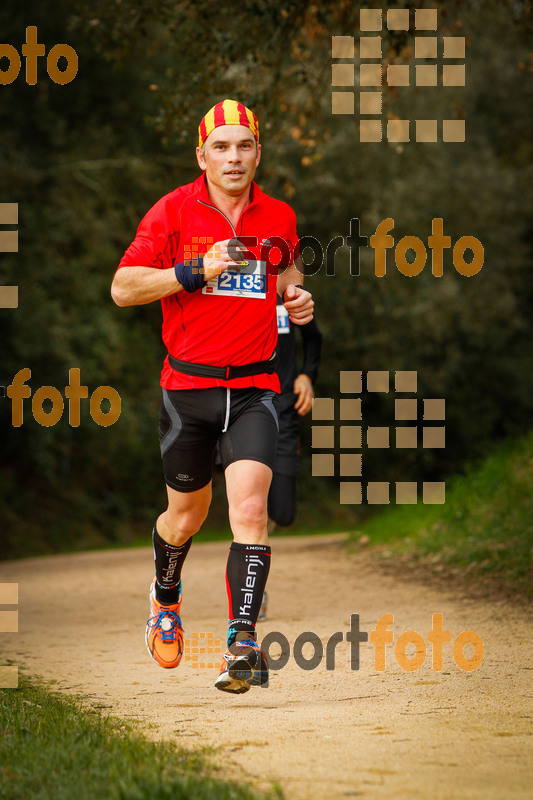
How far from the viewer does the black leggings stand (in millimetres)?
7457

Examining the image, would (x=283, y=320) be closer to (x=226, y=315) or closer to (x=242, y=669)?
(x=226, y=315)

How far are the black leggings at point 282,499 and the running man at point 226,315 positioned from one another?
2456 mm

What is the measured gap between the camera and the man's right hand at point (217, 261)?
4465 millimetres

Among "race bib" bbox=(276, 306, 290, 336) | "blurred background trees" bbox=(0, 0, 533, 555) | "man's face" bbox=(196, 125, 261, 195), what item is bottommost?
"race bib" bbox=(276, 306, 290, 336)

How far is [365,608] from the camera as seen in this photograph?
788 cm

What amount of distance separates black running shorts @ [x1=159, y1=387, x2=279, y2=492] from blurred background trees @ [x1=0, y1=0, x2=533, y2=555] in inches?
444

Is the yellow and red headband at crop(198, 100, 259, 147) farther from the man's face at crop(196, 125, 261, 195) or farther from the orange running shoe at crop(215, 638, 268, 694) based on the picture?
the orange running shoe at crop(215, 638, 268, 694)

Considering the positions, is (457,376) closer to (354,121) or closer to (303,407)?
(354,121)

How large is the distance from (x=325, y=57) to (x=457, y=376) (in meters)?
20.9
